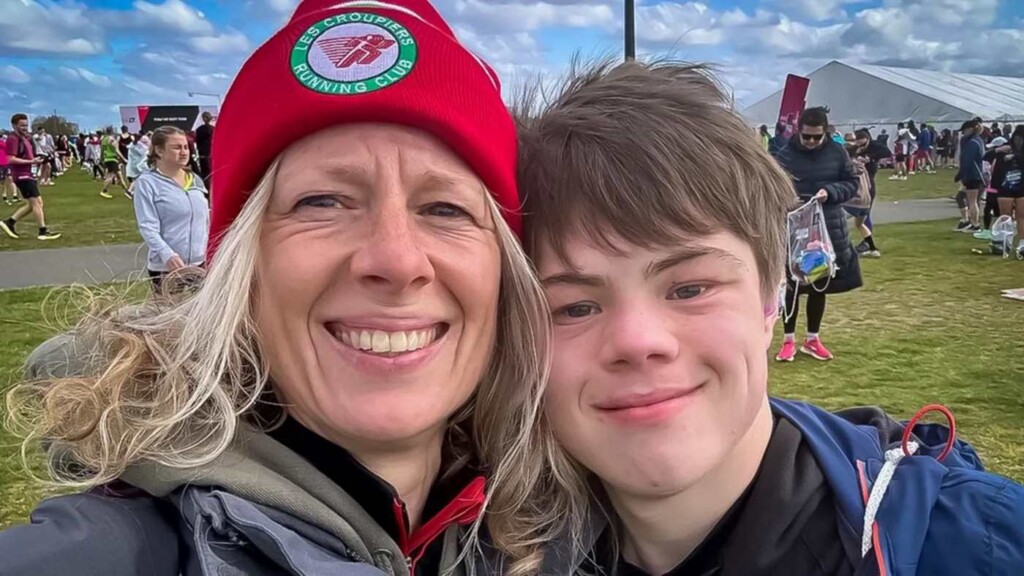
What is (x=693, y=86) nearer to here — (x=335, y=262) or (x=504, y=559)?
(x=335, y=262)

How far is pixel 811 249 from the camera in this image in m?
6.78

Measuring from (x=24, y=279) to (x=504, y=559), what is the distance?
10.7 metres

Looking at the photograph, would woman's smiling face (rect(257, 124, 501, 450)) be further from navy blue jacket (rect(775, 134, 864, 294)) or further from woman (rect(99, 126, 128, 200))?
woman (rect(99, 126, 128, 200))

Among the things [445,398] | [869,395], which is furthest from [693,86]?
[869,395]

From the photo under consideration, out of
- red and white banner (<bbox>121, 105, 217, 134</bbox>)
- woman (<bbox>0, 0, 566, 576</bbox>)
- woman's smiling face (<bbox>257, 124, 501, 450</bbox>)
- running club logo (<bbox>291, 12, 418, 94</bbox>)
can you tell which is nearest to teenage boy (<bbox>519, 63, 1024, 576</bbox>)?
woman (<bbox>0, 0, 566, 576</bbox>)

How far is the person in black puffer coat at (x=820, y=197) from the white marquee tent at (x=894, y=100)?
32115mm

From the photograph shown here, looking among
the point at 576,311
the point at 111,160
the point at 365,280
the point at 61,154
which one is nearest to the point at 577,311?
the point at 576,311

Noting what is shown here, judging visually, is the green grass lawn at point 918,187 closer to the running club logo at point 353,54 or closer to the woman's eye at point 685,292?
the woman's eye at point 685,292

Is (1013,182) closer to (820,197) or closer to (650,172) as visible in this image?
(820,197)

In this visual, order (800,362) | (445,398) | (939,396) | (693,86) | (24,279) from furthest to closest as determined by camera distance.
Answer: (24,279) → (800,362) → (939,396) → (693,86) → (445,398)

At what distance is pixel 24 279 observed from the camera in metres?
10.4

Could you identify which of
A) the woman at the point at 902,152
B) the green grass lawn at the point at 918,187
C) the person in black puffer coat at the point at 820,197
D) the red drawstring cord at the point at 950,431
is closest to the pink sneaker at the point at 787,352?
the person in black puffer coat at the point at 820,197

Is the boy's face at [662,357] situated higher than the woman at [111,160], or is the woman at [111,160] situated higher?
the woman at [111,160]

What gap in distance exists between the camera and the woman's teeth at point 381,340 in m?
1.54
